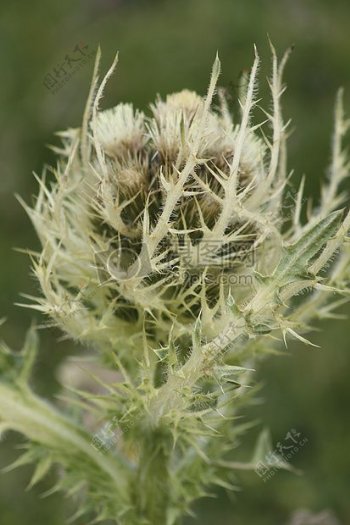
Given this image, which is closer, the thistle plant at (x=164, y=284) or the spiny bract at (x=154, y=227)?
the thistle plant at (x=164, y=284)

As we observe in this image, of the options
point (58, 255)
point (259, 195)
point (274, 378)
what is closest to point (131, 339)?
point (58, 255)

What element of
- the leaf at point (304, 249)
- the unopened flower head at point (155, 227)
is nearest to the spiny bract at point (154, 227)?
the unopened flower head at point (155, 227)

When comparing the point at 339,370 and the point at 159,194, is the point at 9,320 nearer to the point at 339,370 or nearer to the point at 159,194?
the point at 339,370

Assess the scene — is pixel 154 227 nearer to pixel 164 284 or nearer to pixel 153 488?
pixel 164 284

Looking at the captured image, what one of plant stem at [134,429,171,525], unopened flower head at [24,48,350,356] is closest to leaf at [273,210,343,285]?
unopened flower head at [24,48,350,356]

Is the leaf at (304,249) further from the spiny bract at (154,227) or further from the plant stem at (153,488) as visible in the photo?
the plant stem at (153,488)

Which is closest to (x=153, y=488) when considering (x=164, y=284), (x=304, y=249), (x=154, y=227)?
(x=164, y=284)

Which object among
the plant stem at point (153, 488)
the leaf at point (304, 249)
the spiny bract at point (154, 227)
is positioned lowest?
the plant stem at point (153, 488)

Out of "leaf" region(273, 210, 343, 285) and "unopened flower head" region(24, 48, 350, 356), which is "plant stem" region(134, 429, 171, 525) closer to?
"unopened flower head" region(24, 48, 350, 356)

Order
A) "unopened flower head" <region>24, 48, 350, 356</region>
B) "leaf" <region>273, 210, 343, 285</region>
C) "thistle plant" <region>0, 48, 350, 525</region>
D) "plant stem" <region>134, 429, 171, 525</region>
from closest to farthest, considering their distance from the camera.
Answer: "leaf" <region>273, 210, 343, 285</region> < "thistle plant" <region>0, 48, 350, 525</region> < "unopened flower head" <region>24, 48, 350, 356</region> < "plant stem" <region>134, 429, 171, 525</region>
